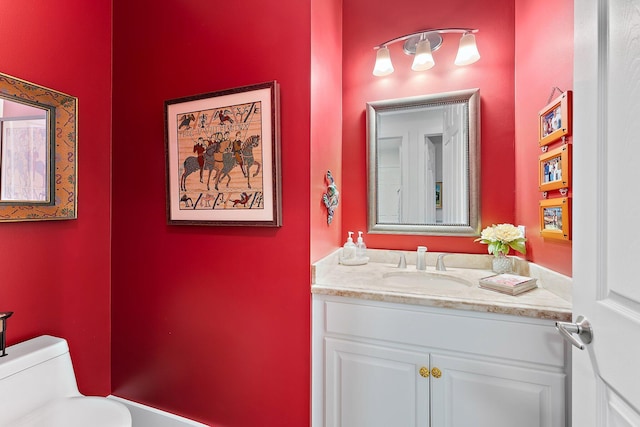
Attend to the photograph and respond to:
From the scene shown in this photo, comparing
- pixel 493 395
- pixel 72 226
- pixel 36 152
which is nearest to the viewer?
pixel 493 395

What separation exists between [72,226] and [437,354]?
1880 millimetres

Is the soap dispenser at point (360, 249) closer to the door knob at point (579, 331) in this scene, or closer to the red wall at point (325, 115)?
the red wall at point (325, 115)

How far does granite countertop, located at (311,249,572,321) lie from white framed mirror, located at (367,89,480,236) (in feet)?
0.65

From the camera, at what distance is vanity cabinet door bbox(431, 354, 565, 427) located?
97 cm

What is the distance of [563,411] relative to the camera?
37.5 inches

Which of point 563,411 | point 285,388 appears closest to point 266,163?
point 285,388

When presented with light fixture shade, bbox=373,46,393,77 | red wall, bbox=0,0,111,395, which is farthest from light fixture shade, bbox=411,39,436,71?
red wall, bbox=0,0,111,395

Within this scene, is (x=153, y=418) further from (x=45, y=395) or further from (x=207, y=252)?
(x=207, y=252)

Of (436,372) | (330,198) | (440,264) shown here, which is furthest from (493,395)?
(330,198)

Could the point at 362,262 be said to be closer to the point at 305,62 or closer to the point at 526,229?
the point at 526,229

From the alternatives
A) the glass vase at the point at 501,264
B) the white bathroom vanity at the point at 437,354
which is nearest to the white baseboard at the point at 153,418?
the white bathroom vanity at the point at 437,354

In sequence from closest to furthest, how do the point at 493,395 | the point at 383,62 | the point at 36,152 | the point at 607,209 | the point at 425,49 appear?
1. the point at 607,209
2. the point at 493,395
3. the point at 36,152
4. the point at 425,49
5. the point at 383,62

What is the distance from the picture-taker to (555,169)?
1.15m

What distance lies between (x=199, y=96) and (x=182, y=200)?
551 mm
